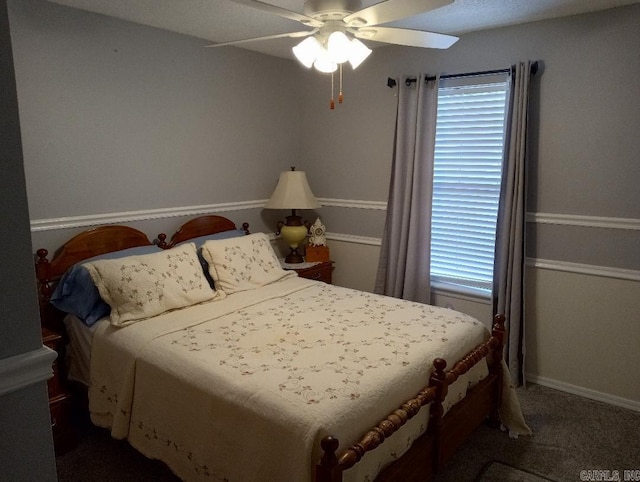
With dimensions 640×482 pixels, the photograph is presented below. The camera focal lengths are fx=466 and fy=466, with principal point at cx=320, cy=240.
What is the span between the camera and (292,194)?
12.8 feet

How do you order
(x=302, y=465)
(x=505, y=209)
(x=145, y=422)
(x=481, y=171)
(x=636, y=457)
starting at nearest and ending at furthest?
(x=302, y=465) → (x=145, y=422) → (x=636, y=457) → (x=505, y=209) → (x=481, y=171)

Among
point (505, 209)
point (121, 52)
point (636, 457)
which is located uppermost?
point (121, 52)

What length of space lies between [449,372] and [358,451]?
30.2 inches

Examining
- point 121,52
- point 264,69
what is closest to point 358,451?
point 121,52

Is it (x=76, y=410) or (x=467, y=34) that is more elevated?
(x=467, y=34)

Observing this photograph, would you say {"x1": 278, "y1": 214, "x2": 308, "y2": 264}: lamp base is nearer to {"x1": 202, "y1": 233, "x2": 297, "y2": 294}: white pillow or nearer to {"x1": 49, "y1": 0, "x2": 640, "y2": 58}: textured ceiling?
{"x1": 202, "y1": 233, "x2": 297, "y2": 294}: white pillow

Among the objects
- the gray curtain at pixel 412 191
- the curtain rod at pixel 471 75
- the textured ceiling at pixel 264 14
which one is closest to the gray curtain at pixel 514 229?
the curtain rod at pixel 471 75

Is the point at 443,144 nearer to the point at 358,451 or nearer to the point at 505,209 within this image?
the point at 505,209

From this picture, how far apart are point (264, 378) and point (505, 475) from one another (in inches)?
53.6

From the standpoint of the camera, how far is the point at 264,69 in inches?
156

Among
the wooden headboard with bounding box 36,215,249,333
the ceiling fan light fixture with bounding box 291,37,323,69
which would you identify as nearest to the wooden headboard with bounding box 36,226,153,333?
the wooden headboard with bounding box 36,215,249,333

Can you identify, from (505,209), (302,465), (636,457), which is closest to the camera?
(302,465)

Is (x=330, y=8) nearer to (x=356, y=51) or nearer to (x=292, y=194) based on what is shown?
(x=356, y=51)

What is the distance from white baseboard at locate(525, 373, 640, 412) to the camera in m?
2.95
